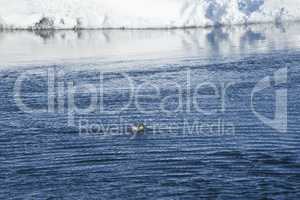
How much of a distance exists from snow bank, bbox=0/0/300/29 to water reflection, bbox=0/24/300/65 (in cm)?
272

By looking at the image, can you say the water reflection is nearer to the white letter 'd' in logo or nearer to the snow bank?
the snow bank

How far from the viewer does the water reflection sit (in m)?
122

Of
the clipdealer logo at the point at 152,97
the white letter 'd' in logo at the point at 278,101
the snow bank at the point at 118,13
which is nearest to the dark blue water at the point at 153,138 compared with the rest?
the clipdealer logo at the point at 152,97

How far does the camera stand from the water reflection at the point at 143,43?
122 m

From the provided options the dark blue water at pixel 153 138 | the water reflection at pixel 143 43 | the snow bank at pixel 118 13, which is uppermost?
the snow bank at pixel 118 13

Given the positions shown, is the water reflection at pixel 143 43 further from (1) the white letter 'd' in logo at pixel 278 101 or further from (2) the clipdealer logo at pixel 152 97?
(1) the white letter 'd' in logo at pixel 278 101

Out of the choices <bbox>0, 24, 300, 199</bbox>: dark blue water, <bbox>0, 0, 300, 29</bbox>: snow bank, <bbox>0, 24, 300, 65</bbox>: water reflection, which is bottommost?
<bbox>0, 24, 300, 199</bbox>: dark blue water

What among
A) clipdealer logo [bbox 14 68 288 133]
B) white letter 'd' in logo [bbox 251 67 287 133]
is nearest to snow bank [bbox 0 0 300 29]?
clipdealer logo [bbox 14 68 288 133]

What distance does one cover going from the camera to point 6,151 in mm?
62125

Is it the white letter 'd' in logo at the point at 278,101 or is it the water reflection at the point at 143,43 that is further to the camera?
the water reflection at the point at 143,43

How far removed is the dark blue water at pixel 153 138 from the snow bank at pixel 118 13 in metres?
67.9

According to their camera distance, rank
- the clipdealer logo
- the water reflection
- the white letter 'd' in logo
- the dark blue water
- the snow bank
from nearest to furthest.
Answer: the dark blue water → the white letter 'd' in logo → the clipdealer logo → the water reflection → the snow bank

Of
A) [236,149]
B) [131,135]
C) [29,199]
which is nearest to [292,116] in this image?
[236,149]

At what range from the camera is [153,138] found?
65.8 metres
